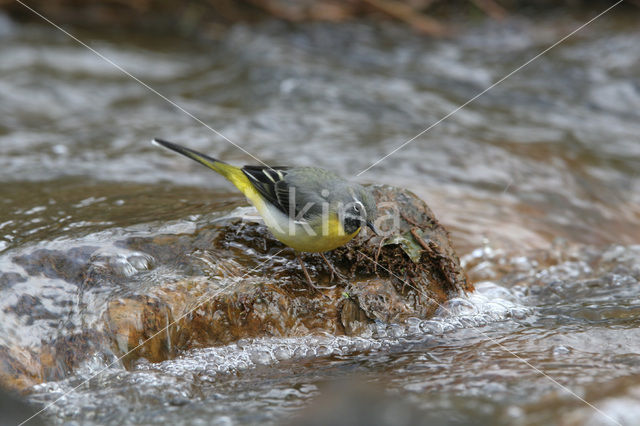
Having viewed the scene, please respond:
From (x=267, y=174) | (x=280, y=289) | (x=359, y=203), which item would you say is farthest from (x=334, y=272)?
(x=267, y=174)

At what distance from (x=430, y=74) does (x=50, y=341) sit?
32.4ft

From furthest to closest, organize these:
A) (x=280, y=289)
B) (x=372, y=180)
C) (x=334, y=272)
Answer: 1. (x=372, y=180)
2. (x=334, y=272)
3. (x=280, y=289)

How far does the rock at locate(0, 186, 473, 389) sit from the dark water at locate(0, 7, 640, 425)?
0.26ft

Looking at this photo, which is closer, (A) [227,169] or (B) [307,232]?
(B) [307,232]

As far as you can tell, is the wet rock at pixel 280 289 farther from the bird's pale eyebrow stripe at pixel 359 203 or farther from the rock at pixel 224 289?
the bird's pale eyebrow stripe at pixel 359 203

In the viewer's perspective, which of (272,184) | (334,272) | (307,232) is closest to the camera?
(307,232)

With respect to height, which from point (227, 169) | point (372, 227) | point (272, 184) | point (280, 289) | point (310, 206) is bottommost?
point (280, 289)

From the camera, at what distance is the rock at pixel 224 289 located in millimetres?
4160

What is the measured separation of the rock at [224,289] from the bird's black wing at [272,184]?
1.11ft

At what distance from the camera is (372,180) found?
8039mm

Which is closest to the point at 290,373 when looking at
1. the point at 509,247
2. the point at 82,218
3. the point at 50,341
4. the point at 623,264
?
the point at 50,341

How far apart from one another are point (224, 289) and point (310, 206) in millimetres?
854

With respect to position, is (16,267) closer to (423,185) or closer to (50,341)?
(50,341)

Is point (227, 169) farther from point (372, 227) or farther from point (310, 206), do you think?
point (372, 227)
